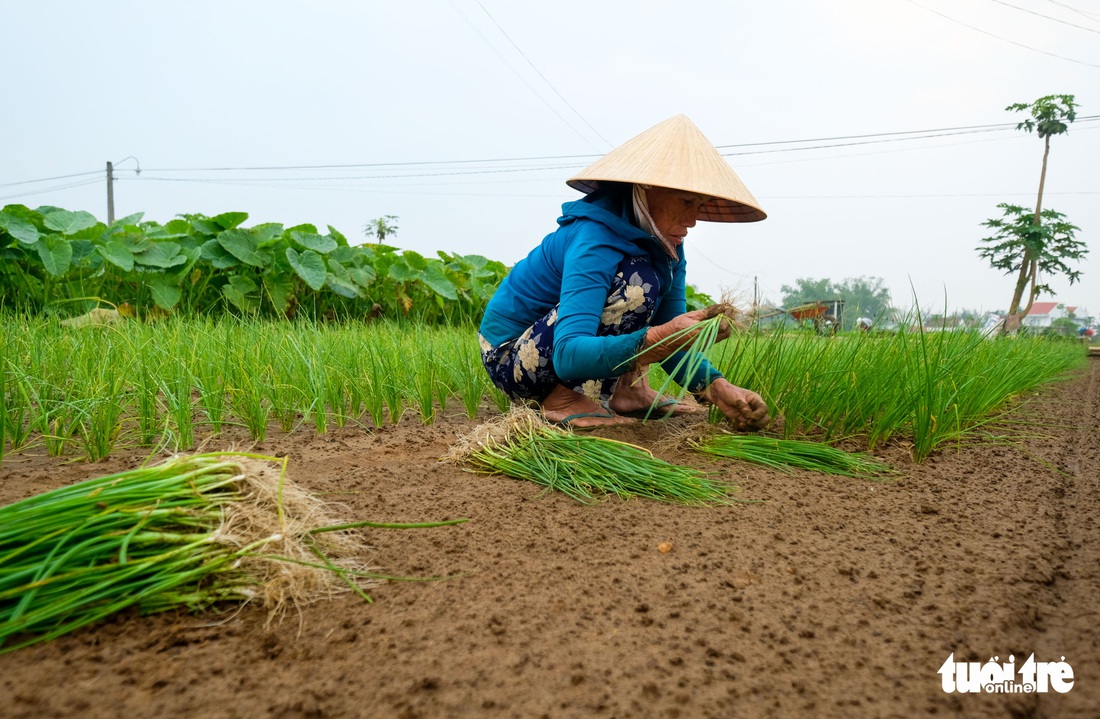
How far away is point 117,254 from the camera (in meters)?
5.03

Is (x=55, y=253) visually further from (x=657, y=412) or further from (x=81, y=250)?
(x=657, y=412)

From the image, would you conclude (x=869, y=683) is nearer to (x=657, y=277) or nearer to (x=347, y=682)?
(x=347, y=682)

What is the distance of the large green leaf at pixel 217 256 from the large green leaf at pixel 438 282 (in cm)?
170

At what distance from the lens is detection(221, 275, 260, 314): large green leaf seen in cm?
554

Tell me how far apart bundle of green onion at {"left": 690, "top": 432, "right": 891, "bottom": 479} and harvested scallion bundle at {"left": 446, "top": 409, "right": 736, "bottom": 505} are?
25 cm

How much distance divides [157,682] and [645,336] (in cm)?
139

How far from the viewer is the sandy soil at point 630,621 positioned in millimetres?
930

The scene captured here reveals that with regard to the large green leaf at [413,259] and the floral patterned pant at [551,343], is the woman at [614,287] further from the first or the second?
the large green leaf at [413,259]

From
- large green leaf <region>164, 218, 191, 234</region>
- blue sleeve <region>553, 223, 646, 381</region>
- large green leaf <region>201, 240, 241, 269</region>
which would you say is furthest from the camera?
large green leaf <region>164, 218, 191, 234</region>

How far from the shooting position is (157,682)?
94cm

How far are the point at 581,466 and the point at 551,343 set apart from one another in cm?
63

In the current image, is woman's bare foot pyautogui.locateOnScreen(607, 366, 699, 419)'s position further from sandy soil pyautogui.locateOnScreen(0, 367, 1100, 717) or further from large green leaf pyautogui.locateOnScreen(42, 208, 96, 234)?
large green leaf pyautogui.locateOnScreen(42, 208, 96, 234)

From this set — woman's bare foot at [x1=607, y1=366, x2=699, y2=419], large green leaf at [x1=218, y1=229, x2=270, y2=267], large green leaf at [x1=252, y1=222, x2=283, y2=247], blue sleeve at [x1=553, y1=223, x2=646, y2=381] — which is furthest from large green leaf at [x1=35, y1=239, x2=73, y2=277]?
blue sleeve at [x1=553, y1=223, x2=646, y2=381]

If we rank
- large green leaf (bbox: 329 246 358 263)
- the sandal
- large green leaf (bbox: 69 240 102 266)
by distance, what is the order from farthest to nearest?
1. large green leaf (bbox: 329 246 358 263)
2. large green leaf (bbox: 69 240 102 266)
3. the sandal
